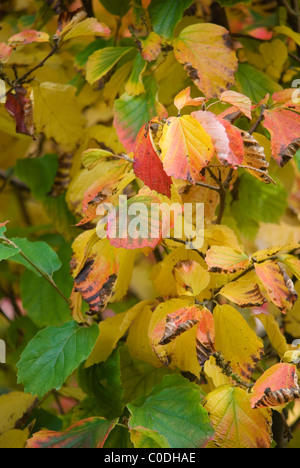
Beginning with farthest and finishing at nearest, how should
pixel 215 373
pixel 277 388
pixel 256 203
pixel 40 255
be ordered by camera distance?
pixel 256 203 < pixel 40 255 < pixel 215 373 < pixel 277 388

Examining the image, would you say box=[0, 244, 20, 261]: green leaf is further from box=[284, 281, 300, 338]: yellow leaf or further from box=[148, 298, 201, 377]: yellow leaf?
box=[284, 281, 300, 338]: yellow leaf

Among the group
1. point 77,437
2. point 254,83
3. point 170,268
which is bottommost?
point 77,437

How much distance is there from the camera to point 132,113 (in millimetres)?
681

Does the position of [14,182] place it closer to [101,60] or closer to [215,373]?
[101,60]

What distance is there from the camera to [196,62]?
65 cm

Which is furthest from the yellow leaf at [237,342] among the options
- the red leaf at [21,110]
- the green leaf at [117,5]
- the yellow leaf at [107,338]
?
the green leaf at [117,5]

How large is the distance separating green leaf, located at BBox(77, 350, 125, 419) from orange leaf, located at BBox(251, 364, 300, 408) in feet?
0.64

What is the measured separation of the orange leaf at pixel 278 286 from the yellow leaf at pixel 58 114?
38 centimetres

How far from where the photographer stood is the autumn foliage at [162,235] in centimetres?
53

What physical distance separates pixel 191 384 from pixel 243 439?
0.30 feet

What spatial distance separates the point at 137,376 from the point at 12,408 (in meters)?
0.18

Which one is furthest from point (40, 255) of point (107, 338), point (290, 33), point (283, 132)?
point (290, 33)

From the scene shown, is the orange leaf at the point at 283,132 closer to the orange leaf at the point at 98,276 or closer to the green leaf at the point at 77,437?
the orange leaf at the point at 98,276
